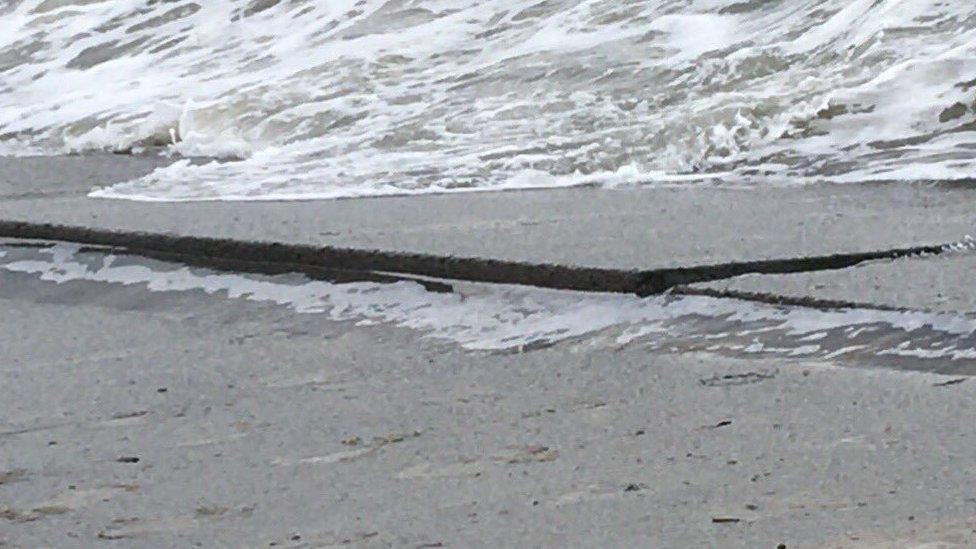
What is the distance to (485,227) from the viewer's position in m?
4.33

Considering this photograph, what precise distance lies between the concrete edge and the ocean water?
0.75 metres

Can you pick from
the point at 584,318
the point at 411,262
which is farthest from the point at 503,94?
the point at 584,318

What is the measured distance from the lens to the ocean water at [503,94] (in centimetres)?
559

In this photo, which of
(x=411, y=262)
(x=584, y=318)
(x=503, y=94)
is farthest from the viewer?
(x=503, y=94)

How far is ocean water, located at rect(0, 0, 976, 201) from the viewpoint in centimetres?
559

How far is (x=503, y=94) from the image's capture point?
7.28 meters

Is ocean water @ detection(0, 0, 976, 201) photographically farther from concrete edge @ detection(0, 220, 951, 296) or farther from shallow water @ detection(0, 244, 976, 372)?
shallow water @ detection(0, 244, 976, 372)

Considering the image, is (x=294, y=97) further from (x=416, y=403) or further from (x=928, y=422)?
(x=928, y=422)

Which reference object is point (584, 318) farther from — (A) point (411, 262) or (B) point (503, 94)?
(B) point (503, 94)

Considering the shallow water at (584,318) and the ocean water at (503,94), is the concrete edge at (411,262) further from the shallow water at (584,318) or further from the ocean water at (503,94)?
the ocean water at (503,94)

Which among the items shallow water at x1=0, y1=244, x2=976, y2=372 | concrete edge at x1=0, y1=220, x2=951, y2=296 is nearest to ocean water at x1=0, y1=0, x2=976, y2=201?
concrete edge at x1=0, y1=220, x2=951, y2=296

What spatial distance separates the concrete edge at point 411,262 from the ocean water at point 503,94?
753mm

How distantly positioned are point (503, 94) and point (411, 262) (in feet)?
11.1

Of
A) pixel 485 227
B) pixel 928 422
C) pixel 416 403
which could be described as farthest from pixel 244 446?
pixel 485 227
